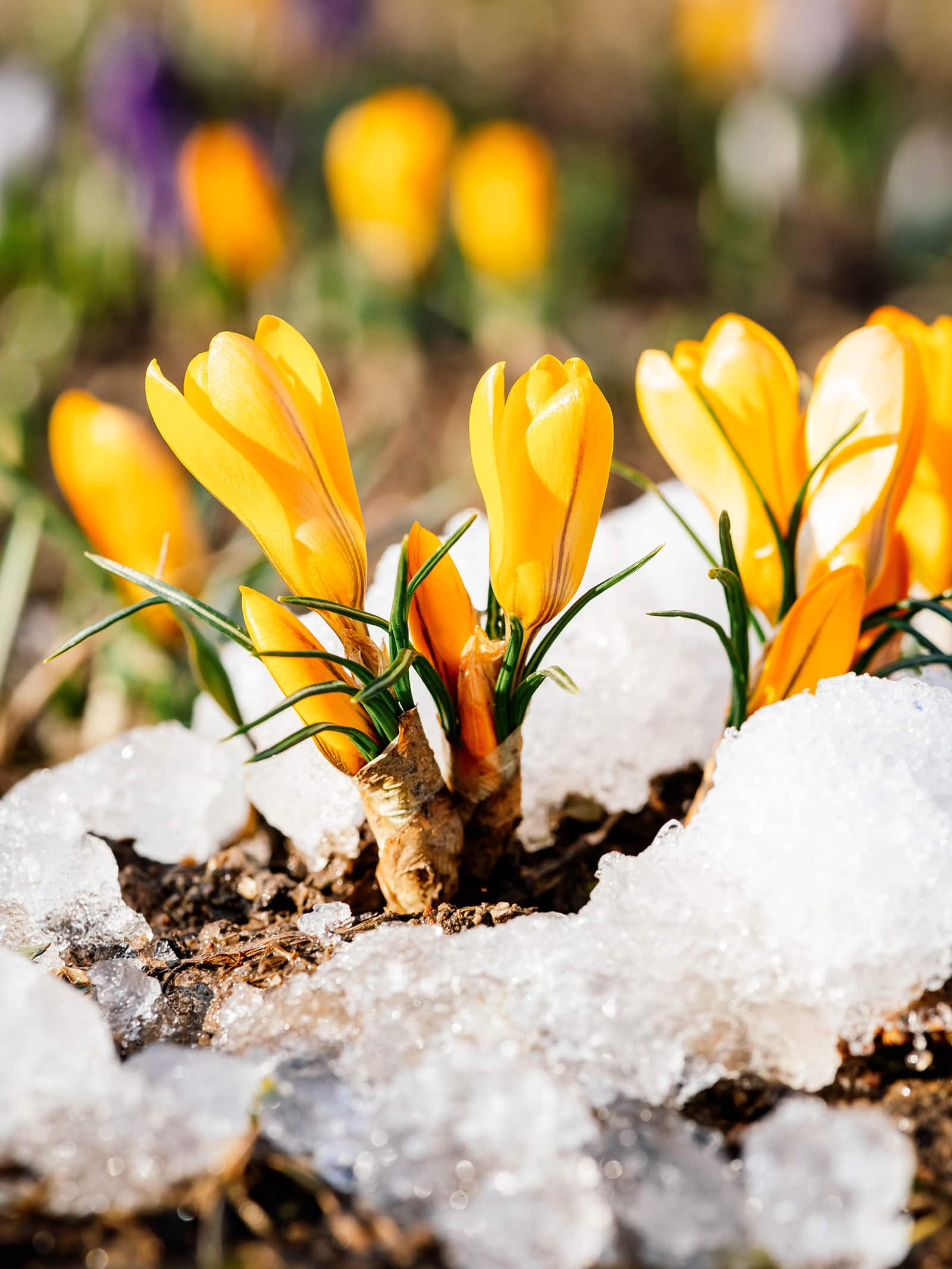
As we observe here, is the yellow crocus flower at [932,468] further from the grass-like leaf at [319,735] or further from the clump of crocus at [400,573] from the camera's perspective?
the grass-like leaf at [319,735]

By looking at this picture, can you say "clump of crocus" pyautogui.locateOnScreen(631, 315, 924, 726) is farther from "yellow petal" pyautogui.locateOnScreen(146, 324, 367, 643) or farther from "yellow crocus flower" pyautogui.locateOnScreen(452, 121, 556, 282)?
"yellow crocus flower" pyautogui.locateOnScreen(452, 121, 556, 282)

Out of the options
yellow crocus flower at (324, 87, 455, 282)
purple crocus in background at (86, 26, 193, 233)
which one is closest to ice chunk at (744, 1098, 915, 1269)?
yellow crocus flower at (324, 87, 455, 282)

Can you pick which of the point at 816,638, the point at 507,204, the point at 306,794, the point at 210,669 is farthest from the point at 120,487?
the point at 507,204

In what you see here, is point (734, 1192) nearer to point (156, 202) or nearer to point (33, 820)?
point (33, 820)

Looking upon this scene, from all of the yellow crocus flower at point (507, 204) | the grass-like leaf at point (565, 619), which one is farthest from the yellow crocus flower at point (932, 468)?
the yellow crocus flower at point (507, 204)

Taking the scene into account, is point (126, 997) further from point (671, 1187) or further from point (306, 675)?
point (671, 1187)

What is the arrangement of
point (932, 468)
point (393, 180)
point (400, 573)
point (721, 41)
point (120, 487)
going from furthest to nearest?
point (721, 41)
point (393, 180)
point (120, 487)
point (932, 468)
point (400, 573)
